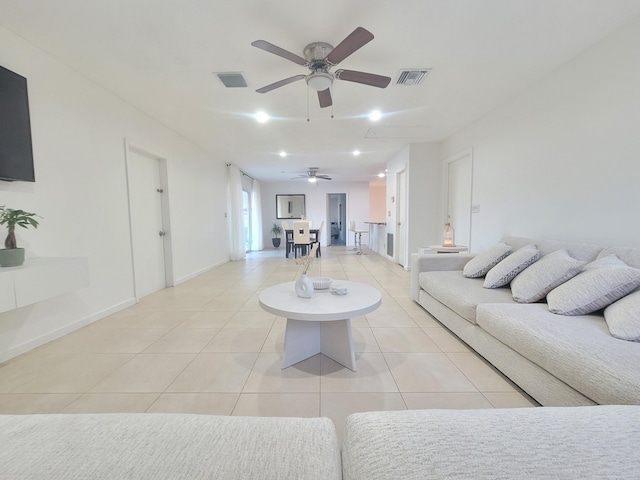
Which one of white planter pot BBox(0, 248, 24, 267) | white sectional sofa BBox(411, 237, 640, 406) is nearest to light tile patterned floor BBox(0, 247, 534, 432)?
white sectional sofa BBox(411, 237, 640, 406)

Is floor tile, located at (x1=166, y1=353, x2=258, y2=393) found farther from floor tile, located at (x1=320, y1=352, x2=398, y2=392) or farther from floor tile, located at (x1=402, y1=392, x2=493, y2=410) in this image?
Answer: floor tile, located at (x1=402, y1=392, x2=493, y2=410)

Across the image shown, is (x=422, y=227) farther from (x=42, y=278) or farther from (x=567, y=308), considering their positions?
(x=42, y=278)

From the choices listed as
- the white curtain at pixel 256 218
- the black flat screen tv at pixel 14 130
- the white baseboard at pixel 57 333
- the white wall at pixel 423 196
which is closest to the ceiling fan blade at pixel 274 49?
the black flat screen tv at pixel 14 130

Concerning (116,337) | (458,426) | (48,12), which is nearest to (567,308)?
(458,426)

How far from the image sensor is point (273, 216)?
1006 centimetres

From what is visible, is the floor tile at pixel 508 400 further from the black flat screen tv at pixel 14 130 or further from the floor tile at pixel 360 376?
the black flat screen tv at pixel 14 130

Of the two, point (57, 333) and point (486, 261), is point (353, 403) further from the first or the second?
point (57, 333)

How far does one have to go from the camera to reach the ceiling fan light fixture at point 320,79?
2344 millimetres

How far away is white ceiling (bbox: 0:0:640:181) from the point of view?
190cm

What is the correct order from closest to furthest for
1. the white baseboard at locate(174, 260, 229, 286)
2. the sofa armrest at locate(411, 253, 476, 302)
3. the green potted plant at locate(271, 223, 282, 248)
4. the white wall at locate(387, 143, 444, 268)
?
the sofa armrest at locate(411, 253, 476, 302), the white baseboard at locate(174, 260, 229, 286), the white wall at locate(387, 143, 444, 268), the green potted plant at locate(271, 223, 282, 248)

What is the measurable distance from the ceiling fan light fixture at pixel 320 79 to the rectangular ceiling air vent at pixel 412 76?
844mm

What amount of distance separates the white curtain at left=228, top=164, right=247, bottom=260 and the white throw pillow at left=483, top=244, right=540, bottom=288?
5.87 m

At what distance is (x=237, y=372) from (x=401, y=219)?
492cm

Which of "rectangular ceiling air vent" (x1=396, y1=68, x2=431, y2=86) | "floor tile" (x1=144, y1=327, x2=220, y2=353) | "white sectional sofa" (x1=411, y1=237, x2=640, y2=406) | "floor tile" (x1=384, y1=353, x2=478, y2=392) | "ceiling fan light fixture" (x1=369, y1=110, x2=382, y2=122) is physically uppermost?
"ceiling fan light fixture" (x1=369, y1=110, x2=382, y2=122)
